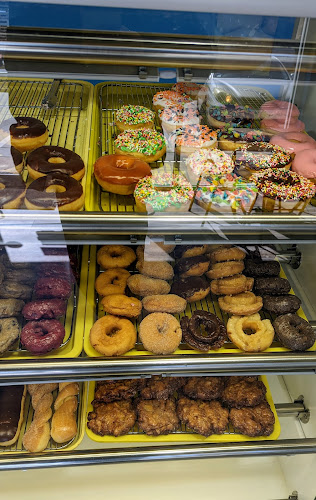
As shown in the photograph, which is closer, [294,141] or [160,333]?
[160,333]

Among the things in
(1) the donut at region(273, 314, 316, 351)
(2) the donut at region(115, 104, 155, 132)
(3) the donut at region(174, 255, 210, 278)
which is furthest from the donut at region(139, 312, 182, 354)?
(2) the donut at region(115, 104, 155, 132)

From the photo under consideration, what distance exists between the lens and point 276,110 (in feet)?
7.22

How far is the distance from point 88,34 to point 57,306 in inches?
45.0

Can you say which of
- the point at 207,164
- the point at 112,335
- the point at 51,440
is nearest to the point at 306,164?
the point at 207,164

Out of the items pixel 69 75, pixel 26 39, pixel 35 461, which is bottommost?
pixel 35 461

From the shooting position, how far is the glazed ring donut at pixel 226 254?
2.27 metres

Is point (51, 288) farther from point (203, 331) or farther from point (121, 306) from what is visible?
point (203, 331)

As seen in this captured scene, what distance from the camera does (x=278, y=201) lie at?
1.84m

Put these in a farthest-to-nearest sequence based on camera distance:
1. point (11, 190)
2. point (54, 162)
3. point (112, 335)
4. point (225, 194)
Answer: point (112, 335) → point (54, 162) → point (225, 194) → point (11, 190)

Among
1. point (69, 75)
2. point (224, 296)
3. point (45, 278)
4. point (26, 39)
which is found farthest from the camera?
point (224, 296)

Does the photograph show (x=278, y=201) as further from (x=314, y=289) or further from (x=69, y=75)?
(x=69, y=75)

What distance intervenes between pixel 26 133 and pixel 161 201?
27.8 inches

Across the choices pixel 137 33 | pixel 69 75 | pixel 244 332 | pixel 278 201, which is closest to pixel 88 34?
pixel 137 33

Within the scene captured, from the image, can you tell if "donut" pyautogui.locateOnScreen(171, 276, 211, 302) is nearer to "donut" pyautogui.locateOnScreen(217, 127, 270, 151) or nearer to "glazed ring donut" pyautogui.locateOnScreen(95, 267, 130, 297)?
"glazed ring donut" pyautogui.locateOnScreen(95, 267, 130, 297)
